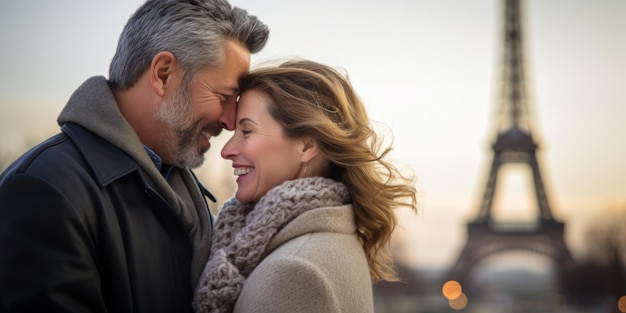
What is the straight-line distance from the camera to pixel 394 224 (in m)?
3.57

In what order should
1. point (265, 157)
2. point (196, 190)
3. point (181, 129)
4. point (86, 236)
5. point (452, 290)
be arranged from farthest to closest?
point (452, 290) < point (196, 190) < point (181, 129) < point (265, 157) < point (86, 236)

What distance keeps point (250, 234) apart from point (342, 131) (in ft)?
1.84

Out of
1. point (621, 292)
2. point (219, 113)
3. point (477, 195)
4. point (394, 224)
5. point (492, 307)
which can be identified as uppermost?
point (219, 113)

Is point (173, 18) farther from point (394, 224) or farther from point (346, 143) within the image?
point (394, 224)

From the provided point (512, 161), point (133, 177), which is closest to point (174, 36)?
point (133, 177)

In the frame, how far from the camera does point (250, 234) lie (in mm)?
3131

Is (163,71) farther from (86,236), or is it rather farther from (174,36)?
(86,236)

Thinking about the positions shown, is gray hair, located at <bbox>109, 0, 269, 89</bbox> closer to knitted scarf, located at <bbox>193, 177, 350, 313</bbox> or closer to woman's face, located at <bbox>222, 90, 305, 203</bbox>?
woman's face, located at <bbox>222, 90, 305, 203</bbox>

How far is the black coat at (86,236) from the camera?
2.73 meters

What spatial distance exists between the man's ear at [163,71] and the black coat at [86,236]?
1.13 feet

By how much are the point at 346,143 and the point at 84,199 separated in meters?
1.01

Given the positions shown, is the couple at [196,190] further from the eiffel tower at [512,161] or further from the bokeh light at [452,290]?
the bokeh light at [452,290]

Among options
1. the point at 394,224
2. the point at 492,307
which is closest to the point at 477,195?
the point at 492,307

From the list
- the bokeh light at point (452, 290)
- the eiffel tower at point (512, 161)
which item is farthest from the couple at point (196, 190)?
the bokeh light at point (452, 290)
